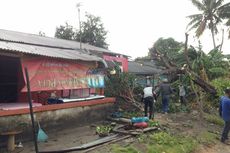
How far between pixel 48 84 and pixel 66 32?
23487 millimetres

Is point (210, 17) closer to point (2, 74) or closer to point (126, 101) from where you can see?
point (126, 101)

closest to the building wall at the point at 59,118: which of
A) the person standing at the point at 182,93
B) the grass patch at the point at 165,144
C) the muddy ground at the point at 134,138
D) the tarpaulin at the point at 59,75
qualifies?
the muddy ground at the point at 134,138

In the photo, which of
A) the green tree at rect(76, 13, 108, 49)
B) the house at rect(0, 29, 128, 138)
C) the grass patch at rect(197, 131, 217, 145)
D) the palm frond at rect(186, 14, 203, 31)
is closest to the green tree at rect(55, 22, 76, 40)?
the green tree at rect(76, 13, 108, 49)

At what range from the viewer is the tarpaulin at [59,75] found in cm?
1055

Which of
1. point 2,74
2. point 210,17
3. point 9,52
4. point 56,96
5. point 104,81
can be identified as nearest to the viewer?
point 9,52

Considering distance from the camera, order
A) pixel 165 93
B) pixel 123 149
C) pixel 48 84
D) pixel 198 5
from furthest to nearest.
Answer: pixel 198 5
pixel 165 93
pixel 48 84
pixel 123 149

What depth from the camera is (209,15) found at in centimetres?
3262

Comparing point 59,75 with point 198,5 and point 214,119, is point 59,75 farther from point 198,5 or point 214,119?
point 198,5

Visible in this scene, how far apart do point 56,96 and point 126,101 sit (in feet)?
12.8

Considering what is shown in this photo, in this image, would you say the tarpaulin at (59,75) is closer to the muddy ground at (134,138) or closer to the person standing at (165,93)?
the muddy ground at (134,138)

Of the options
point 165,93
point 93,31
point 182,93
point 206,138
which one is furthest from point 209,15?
point 206,138

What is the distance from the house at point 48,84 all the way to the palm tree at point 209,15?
21091mm

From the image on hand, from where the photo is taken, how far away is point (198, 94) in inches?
659

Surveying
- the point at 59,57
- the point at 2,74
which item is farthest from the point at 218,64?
the point at 2,74
